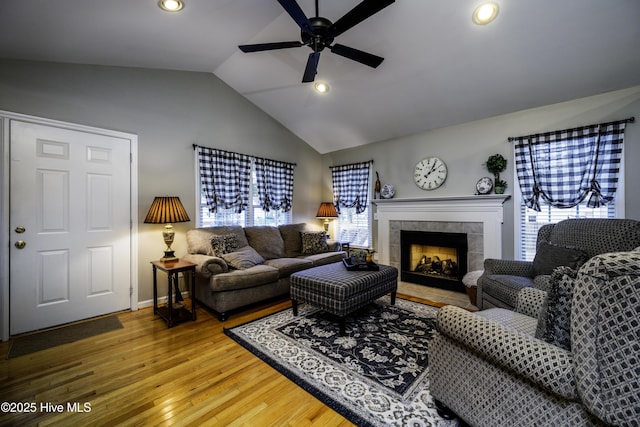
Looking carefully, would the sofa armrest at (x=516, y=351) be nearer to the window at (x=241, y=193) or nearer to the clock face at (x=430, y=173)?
the clock face at (x=430, y=173)

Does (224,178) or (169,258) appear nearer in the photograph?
(169,258)

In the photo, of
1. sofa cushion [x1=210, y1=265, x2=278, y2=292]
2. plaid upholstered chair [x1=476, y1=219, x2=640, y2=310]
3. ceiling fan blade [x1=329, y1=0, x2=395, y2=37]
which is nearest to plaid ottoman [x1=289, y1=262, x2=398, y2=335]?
sofa cushion [x1=210, y1=265, x2=278, y2=292]

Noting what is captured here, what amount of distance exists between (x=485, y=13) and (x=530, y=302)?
8.04 feet

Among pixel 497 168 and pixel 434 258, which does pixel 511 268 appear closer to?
pixel 497 168

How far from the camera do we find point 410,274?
14.6ft

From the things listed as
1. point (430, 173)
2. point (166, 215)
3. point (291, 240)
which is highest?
point (430, 173)

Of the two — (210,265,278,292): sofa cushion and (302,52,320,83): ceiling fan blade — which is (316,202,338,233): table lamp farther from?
(302,52,320,83): ceiling fan blade

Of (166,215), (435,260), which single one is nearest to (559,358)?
(166,215)

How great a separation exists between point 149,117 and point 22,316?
2.45 metres

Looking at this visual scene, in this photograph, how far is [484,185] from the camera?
3.74m

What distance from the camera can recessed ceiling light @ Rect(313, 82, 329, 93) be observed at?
12.3 feet

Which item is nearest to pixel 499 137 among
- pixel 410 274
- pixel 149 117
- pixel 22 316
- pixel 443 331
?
pixel 410 274

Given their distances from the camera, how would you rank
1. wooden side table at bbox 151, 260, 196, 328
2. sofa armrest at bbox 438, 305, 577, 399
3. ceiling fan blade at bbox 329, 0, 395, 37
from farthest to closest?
wooden side table at bbox 151, 260, 196, 328 < ceiling fan blade at bbox 329, 0, 395, 37 < sofa armrest at bbox 438, 305, 577, 399

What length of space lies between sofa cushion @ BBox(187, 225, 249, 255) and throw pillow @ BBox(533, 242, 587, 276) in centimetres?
341
